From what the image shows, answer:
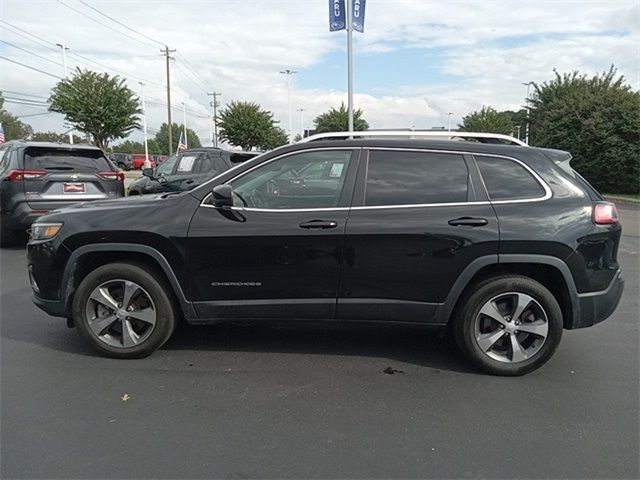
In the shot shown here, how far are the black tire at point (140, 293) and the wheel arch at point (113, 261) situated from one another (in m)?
0.07

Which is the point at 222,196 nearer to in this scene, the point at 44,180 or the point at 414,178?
the point at 414,178

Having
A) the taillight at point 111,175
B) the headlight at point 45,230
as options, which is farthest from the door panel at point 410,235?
the taillight at point 111,175

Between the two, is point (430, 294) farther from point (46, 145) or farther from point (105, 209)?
point (46, 145)

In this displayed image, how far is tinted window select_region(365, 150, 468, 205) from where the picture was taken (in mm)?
3852

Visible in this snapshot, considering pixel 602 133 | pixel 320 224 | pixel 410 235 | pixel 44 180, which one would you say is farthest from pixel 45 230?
pixel 602 133

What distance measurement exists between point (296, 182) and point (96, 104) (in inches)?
811

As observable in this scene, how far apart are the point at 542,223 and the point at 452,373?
131cm

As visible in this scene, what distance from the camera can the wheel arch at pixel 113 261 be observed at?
3.91 m

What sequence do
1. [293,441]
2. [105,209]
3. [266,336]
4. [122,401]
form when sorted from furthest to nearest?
[266,336], [105,209], [122,401], [293,441]

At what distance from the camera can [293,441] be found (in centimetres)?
297

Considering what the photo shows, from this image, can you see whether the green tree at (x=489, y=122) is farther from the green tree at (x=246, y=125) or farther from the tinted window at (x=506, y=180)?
the tinted window at (x=506, y=180)

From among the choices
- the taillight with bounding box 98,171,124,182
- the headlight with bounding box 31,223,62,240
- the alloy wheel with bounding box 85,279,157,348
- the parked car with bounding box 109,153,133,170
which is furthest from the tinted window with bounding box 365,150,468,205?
the parked car with bounding box 109,153,133,170

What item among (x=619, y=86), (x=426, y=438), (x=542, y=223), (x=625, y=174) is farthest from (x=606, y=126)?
(x=426, y=438)

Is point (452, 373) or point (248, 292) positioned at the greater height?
point (248, 292)
